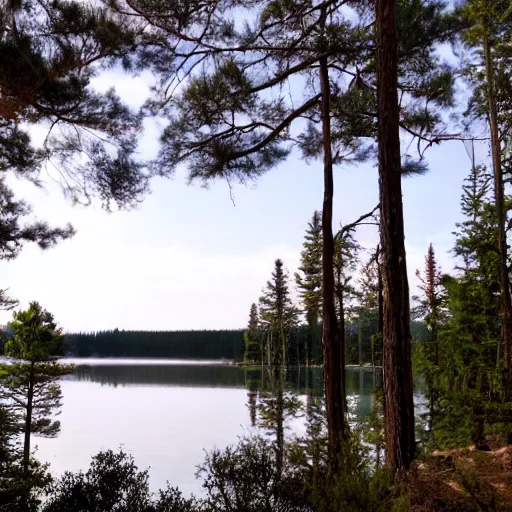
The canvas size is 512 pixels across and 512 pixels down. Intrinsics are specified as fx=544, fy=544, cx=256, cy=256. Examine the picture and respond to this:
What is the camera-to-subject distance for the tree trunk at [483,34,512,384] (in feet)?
25.5

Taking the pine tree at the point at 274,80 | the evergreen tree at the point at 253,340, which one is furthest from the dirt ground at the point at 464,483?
the evergreen tree at the point at 253,340

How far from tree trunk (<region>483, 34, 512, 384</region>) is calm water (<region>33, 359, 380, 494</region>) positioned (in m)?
3.97

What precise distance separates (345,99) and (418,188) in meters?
1.90

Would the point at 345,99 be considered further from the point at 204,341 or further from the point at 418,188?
the point at 204,341

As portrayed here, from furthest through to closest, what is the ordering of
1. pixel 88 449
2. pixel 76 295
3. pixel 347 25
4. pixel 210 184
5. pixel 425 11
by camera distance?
pixel 88 449 → pixel 76 295 → pixel 210 184 → pixel 425 11 → pixel 347 25

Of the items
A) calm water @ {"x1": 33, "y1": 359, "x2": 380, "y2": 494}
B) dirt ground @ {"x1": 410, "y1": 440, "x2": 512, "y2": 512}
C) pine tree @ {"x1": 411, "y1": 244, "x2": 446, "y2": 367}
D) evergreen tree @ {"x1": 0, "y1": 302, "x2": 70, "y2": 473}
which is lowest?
calm water @ {"x1": 33, "y1": 359, "x2": 380, "y2": 494}

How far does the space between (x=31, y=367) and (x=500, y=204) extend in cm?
1176

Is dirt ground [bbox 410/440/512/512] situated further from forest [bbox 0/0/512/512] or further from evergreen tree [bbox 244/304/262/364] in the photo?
evergreen tree [bbox 244/304/262/364]

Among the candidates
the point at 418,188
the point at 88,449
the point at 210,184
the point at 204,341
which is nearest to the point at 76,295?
the point at 88,449

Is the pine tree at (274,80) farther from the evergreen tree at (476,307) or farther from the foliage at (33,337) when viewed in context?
the foliage at (33,337)

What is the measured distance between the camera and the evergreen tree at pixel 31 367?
13.9 m

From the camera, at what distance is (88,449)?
2053cm

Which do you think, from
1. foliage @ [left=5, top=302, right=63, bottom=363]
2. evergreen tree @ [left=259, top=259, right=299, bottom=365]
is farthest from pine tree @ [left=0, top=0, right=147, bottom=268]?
evergreen tree @ [left=259, top=259, right=299, bottom=365]

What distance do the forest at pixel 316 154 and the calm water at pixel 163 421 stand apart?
2198 millimetres
